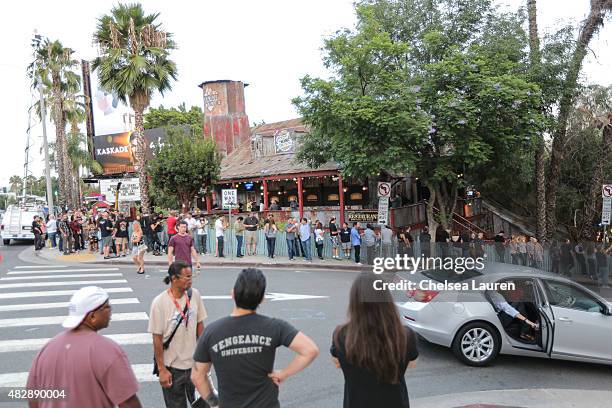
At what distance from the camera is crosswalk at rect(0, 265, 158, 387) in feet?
22.7

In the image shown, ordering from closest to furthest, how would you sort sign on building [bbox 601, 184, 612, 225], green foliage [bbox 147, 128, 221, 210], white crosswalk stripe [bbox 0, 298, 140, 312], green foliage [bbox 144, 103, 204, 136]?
white crosswalk stripe [bbox 0, 298, 140, 312] → sign on building [bbox 601, 184, 612, 225] → green foliage [bbox 147, 128, 221, 210] → green foliage [bbox 144, 103, 204, 136]

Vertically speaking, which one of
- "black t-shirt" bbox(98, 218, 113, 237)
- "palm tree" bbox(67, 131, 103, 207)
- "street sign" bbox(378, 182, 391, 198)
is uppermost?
"palm tree" bbox(67, 131, 103, 207)

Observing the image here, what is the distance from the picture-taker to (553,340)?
21.1 feet

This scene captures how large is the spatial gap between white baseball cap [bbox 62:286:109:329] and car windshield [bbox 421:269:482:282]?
17.2 feet

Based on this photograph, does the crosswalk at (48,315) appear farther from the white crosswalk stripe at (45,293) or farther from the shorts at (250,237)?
the shorts at (250,237)

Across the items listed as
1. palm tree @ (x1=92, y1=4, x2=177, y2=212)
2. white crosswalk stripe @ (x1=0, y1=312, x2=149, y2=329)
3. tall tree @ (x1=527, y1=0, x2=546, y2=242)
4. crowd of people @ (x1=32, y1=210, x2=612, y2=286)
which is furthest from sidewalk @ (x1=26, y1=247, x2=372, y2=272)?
white crosswalk stripe @ (x1=0, y1=312, x2=149, y2=329)

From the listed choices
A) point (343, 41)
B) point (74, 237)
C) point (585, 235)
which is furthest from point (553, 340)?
point (74, 237)

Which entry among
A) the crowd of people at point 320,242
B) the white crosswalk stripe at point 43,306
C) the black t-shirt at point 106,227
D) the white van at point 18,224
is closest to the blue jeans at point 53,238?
the crowd of people at point 320,242

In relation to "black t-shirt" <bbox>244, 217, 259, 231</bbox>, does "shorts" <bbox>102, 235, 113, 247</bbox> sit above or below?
below

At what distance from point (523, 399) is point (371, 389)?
11.6ft

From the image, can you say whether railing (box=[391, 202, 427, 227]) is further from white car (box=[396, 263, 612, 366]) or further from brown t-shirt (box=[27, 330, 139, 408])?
brown t-shirt (box=[27, 330, 139, 408])

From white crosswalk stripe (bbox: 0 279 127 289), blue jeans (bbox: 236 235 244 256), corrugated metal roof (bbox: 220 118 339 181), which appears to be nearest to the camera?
white crosswalk stripe (bbox: 0 279 127 289)

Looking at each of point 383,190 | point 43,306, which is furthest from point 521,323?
point 43,306

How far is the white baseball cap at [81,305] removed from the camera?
3.02 meters
